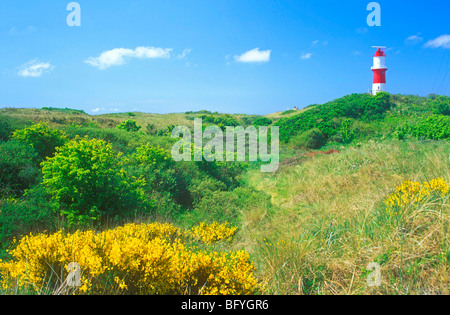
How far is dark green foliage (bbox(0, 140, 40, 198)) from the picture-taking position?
6581 millimetres

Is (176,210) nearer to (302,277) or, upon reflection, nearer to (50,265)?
(50,265)

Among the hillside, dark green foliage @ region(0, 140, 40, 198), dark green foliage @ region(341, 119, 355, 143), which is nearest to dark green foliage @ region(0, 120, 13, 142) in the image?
the hillside

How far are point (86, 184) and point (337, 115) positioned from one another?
68.2ft

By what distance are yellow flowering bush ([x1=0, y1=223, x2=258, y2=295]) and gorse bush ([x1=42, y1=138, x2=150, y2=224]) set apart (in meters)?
2.60

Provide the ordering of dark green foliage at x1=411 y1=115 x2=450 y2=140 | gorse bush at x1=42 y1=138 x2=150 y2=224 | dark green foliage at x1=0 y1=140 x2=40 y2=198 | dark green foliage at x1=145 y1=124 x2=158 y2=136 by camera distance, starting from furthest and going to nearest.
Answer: dark green foliage at x1=145 y1=124 x2=158 y2=136, dark green foliage at x1=411 y1=115 x2=450 y2=140, dark green foliage at x1=0 y1=140 x2=40 y2=198, gorse bush at x1=42 y1=138 x2=150 y2=224

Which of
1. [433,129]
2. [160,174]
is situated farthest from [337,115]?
[160,174]

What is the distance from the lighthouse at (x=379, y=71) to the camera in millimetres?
31109

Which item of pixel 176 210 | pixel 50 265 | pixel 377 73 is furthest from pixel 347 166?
pixel 377 73

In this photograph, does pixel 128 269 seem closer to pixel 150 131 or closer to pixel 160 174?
pixel 160 174

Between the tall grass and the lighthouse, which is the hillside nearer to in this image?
the tall grass

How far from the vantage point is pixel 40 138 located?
29.6 feet

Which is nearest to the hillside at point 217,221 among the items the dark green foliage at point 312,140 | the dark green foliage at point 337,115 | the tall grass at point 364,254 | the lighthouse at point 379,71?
the tall grass at point 364,254

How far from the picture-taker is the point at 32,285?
2.79 metres
